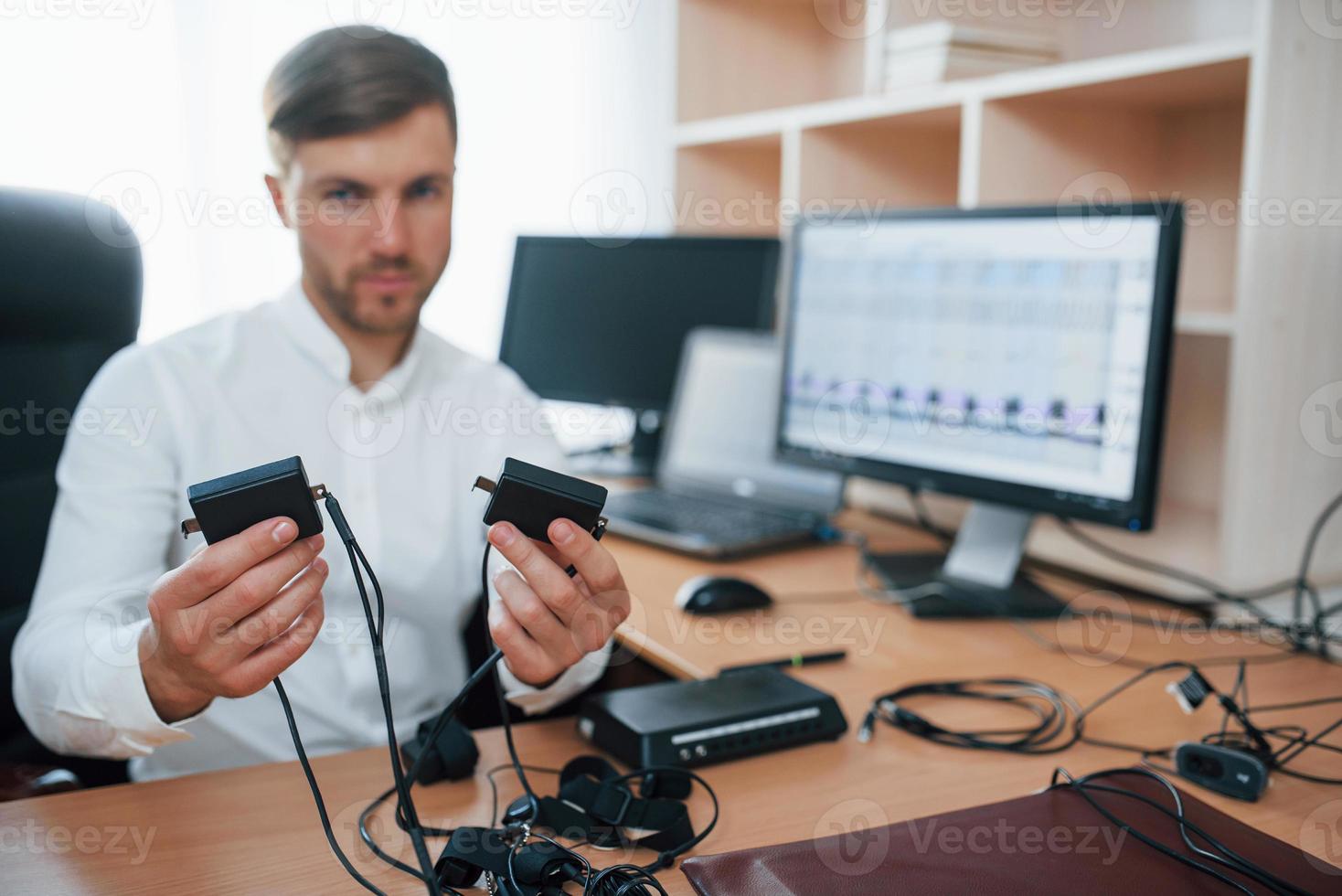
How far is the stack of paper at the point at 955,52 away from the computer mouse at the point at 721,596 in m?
0.83

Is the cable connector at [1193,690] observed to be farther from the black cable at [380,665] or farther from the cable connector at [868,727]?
the black cable at [380,665]

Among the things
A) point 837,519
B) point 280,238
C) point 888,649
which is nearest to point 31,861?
point 888,649

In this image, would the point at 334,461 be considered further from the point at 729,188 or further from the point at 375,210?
the point at 729,188

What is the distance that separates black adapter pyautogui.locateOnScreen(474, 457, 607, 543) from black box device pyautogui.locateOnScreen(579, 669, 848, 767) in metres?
0.21

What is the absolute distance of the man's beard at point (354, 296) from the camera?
3.63ft

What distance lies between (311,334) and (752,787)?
712 mm

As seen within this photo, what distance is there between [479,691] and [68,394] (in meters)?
0.59

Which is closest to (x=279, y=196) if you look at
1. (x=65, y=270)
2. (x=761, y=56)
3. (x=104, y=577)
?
(x=65, y=270)

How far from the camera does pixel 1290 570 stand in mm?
1220

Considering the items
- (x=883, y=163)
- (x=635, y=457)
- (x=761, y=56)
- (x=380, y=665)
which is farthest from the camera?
(x=761, y=56)

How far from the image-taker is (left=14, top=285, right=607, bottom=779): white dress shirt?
0.95m

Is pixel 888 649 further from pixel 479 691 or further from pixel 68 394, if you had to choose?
pixel 68 394

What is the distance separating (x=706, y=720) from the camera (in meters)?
0.84

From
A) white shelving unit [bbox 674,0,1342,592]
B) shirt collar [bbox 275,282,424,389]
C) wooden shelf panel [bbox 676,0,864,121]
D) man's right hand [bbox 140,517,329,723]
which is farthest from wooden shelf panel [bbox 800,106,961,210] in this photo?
man's right hand [bbox 140,517,329,723]
